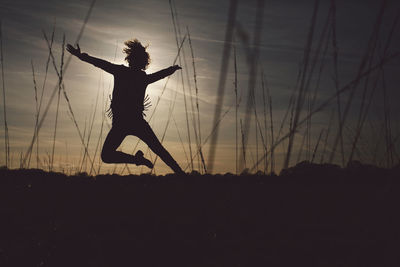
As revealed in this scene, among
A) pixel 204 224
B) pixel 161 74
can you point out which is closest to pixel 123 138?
pixel 161 74

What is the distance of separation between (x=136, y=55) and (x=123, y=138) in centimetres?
82

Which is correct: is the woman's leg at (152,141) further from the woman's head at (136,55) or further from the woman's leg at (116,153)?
the woman's head at (136,55)

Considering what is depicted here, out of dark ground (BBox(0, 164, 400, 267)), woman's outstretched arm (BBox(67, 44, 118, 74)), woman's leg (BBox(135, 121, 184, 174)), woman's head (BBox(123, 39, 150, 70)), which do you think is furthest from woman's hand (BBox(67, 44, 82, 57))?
dark ground (BBox(0, 164, 400, 267))

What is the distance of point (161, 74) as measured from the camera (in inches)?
153

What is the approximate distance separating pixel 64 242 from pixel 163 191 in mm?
1122

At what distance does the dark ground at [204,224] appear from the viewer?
1.32 m

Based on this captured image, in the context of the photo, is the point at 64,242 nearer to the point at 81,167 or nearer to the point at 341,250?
the point at 341,250

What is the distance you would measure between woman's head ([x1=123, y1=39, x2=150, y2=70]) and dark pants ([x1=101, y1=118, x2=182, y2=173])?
Result: 57 cm

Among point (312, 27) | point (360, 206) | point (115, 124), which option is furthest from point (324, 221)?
point (115, 124)

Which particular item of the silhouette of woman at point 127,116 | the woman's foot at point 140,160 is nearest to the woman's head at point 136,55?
the silhouette of woman at point 127,116

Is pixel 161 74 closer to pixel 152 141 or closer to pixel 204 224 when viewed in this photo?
pixel 152 141

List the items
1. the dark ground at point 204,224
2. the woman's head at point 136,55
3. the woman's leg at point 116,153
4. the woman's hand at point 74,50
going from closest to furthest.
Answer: the dark ground at point 204,224 → the woman's hand at point 74,50 → the woman's leg at point 116,153 → the woman's head at point 136,55

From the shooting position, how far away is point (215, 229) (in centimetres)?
164

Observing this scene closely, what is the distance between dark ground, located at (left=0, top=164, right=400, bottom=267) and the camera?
1.32 m
